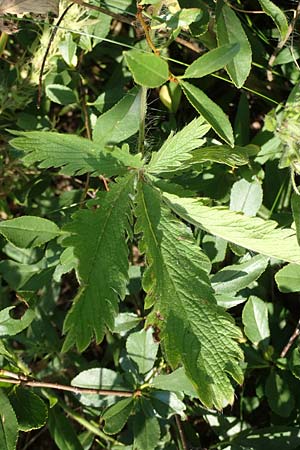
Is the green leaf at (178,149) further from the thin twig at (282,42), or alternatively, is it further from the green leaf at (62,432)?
the green leaf at (62,432)

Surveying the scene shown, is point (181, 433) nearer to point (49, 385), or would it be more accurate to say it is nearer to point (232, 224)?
point (49, 385)

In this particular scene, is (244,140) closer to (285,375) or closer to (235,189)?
(235,189)

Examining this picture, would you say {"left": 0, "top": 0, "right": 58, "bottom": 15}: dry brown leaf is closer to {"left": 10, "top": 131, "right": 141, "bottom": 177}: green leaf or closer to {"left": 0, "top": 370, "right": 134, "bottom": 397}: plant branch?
{"left": 10, "top": 131, "right": 141, "bottom": 177}: green leaf

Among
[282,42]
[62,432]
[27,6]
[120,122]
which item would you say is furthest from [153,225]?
[62,432]

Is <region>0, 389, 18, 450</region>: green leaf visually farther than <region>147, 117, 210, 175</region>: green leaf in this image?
Yes

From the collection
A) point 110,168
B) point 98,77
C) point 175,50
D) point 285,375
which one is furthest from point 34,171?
point 285,375

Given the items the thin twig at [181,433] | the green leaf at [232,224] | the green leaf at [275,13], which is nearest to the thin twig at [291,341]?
the thin twig at [181,433]

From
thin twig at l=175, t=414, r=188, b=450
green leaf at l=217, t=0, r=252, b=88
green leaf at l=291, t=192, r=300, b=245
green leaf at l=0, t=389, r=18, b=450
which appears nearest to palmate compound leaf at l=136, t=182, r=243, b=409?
green leaf at l=291, t=192, r=300, b=245
